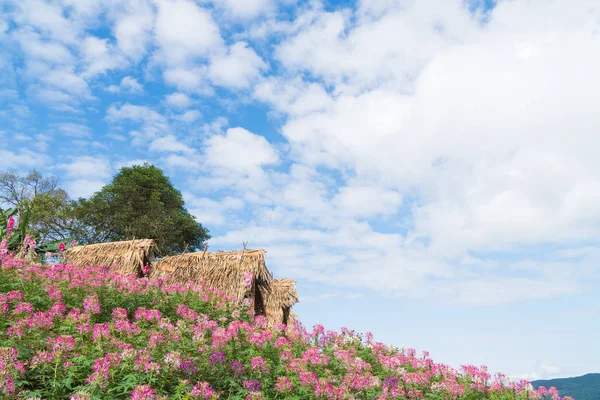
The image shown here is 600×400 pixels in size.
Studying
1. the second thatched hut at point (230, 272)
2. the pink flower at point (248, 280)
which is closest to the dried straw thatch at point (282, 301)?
the second thatched hut at point (230, 272)

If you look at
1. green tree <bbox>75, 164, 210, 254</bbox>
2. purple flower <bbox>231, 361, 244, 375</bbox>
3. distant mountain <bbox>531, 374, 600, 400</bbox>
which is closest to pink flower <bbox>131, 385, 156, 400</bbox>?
purple flower <bbox>231, 361, 244, 375</bbox>

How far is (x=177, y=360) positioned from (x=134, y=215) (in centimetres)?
3002

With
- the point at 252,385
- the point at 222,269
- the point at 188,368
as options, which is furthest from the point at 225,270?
the point at 252,385

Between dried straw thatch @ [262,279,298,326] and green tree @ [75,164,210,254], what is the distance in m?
17.7

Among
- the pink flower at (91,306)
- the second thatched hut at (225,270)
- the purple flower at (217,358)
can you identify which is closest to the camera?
the purple flower at (217,358)

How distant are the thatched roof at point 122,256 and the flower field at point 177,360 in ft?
17.1

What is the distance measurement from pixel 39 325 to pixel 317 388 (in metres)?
3.80

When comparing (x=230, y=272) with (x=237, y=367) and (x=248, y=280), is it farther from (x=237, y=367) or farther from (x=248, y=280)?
(x=237, y=367)

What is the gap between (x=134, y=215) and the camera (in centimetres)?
3319

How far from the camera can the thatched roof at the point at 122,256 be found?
1427 centimetres

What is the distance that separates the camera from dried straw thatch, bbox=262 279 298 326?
591 inches

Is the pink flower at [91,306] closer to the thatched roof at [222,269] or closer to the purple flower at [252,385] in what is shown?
the purple flower at [252,385]

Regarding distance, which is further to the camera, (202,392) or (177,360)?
(177,360)

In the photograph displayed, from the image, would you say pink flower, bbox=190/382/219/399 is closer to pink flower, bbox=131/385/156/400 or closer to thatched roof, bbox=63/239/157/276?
pink flower, bbox=131/385/156/400
